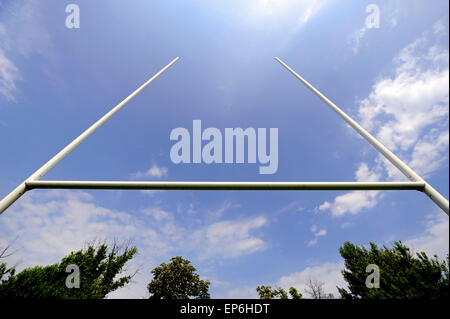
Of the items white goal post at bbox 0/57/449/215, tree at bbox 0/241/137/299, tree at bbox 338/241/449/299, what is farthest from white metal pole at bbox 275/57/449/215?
tree at bbox 0/241/137/299

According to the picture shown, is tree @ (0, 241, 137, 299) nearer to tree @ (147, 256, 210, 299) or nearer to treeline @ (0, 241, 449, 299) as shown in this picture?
treeline @ (0, 241, 449, 299)

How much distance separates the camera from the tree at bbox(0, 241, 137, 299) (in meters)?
11.8

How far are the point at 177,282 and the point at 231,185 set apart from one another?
30.2 metres

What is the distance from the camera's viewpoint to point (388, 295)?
34.4 feet

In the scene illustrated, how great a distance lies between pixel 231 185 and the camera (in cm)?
202

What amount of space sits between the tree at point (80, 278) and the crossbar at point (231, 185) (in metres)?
14.6

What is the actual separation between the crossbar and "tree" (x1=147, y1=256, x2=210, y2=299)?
28699 millimetres

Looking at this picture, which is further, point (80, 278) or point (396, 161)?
point (80, 278)

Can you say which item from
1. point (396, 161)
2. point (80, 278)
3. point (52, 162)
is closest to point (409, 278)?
point (396, 161)

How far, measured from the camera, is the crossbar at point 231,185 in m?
1.94

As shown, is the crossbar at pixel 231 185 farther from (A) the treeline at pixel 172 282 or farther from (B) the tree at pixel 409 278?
(B) the tree at pixel 409 278

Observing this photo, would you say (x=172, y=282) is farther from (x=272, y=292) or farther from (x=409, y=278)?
(x=409, y=278)
